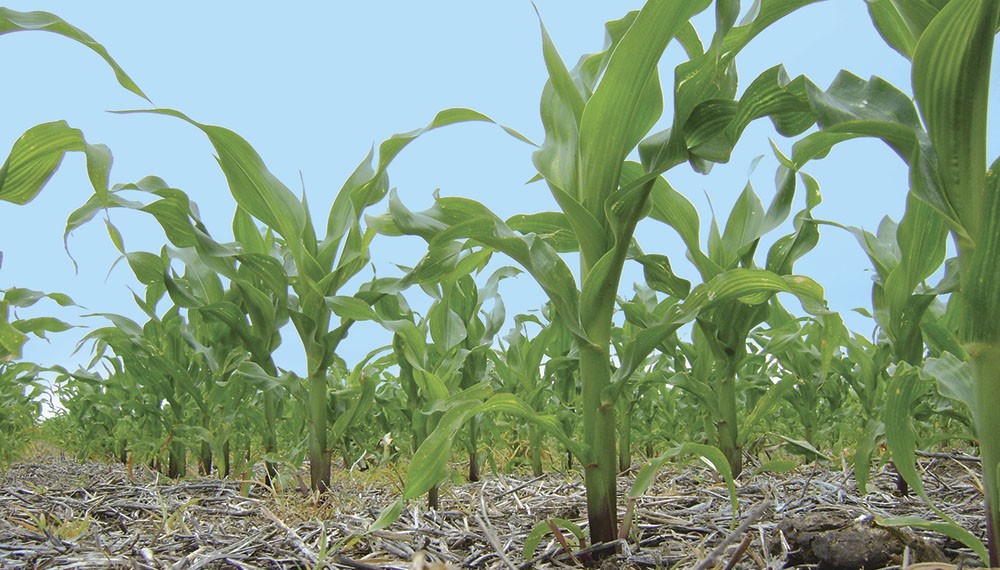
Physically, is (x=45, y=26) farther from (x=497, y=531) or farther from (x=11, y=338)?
(x=497, y=531)

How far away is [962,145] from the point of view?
3.44 ft

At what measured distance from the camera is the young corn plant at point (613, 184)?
3.90 feet

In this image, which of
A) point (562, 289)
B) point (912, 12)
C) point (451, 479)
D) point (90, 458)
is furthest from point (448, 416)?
point (90, 458)

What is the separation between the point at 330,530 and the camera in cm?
150

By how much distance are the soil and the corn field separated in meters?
0.08

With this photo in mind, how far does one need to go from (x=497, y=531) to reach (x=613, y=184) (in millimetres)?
796

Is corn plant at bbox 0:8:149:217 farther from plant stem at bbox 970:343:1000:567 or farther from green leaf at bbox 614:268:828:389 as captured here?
plant stem at bbox 970:343:1000:567

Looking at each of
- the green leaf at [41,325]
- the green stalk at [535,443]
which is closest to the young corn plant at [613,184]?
the green stalk at [535,443]

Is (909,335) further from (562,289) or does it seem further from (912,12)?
(562,289)

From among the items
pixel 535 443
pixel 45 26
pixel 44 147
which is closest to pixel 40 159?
pixel 44 147

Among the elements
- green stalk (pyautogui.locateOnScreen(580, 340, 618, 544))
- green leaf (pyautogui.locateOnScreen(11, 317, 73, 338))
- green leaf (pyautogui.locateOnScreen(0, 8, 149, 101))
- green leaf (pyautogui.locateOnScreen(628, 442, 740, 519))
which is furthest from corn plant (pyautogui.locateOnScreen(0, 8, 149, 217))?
green leaf (pyautogui.locateOnScreen(628, 442, 740, 519))

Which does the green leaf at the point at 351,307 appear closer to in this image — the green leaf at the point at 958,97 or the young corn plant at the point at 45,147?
the young corn plant at the point at 45,147

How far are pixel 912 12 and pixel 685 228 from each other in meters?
0.89

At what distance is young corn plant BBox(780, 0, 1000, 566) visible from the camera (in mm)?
1002
